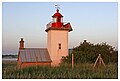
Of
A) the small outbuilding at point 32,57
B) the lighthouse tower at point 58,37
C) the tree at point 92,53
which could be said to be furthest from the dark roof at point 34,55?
the tree at point 92,53

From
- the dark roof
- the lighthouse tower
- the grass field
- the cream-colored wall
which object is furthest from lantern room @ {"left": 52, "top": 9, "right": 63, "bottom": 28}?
the grass field

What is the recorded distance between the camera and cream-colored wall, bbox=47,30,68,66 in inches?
436

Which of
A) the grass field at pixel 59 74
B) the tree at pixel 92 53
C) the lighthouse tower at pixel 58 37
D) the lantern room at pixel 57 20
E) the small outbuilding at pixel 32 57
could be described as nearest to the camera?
the grass field at pixel 59 74

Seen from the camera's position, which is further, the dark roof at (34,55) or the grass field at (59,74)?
the dark roof at (34,55)

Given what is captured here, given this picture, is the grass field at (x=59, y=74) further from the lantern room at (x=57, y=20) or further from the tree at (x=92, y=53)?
the lantern room at (x=57, y=20)

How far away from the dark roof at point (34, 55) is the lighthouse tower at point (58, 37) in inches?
12.9

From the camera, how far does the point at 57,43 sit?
11188mm

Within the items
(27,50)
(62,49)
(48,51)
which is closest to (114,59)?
(62,49)

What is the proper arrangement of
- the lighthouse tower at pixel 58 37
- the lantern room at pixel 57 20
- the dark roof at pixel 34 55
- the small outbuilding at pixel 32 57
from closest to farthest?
1. the small outbuilding at pixel 32 57
2. the dark roof at pixel 34 55
3. the lantern room at pixel 57 20
4. the lighthouse tower at pixel 58 37

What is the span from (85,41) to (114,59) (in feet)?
4.73

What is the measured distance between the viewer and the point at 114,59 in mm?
9930

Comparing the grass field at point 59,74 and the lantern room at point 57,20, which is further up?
the lantern room at point 57,20

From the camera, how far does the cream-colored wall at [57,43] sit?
36.3ft

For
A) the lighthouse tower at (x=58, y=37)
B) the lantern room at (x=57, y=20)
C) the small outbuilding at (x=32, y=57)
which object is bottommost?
the small outbuilding at (x=32, y=57)
